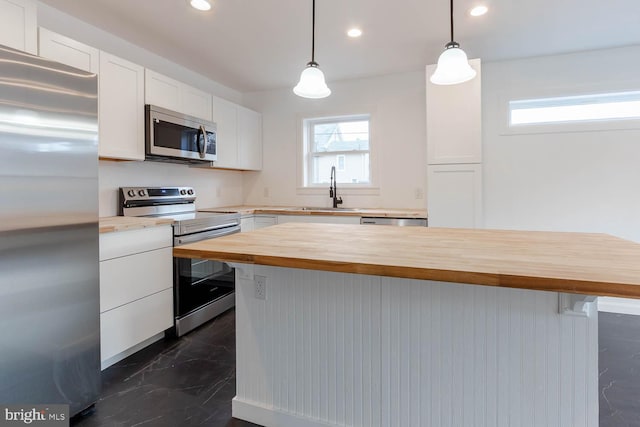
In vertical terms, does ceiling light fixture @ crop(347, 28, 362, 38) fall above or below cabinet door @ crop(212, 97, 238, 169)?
above

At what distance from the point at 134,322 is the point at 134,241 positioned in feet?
1.82

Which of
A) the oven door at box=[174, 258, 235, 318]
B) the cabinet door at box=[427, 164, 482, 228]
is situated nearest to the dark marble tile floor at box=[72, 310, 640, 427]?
the oven door at box=[174, 258, 235, 318]

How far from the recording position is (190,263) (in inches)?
109

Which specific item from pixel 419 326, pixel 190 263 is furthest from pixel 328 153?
pixel 419 326

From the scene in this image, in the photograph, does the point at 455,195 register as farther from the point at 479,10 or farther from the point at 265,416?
the point at 265,416

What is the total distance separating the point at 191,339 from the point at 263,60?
264cm

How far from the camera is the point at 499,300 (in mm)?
1270

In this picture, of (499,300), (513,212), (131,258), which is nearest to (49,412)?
(131,258)

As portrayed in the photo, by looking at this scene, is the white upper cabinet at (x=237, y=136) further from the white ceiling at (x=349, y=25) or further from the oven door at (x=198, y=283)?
the oven door at (x=198, y=283)

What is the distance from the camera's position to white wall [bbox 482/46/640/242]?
10.3 feet

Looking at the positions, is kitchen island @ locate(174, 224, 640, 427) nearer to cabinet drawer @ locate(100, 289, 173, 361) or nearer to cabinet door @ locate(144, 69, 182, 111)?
cabinet drawer @ locate(100, 289, 173, 361)

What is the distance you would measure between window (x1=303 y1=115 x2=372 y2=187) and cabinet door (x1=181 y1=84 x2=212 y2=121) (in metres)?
1.28

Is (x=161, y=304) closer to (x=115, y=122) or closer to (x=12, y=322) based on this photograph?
(x=12, y=322)

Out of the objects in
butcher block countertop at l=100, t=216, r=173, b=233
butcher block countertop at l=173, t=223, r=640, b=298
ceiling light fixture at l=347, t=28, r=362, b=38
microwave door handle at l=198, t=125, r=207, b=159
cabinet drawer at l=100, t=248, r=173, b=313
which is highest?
ceiling light fixture at l=347, t=28, r=362, b=38
